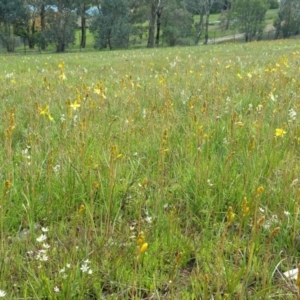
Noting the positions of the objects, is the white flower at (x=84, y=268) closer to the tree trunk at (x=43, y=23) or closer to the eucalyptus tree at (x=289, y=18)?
the tree trunk at (x=43, y=23)

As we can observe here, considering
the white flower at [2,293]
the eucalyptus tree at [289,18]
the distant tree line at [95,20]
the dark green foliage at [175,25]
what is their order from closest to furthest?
the white flower at [2,293] → the distant tree line at [95,20] → the dark green foliage at [175,25] → the eucalyptus tree at [289,18]

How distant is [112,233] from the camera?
199cm

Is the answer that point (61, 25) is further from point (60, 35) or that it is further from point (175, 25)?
point (175, 25)

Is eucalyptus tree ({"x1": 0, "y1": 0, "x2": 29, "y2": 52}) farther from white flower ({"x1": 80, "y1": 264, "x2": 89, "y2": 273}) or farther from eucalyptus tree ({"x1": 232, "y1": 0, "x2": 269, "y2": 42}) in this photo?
white flower ({"x1": 80, "y1": 264, "x2": 89, "y2": 273})

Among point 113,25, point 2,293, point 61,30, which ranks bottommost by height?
point 2,293

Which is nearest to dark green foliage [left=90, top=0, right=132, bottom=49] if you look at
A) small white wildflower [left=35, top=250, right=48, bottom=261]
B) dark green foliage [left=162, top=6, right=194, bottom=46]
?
dark green foliage [left=162, top=6, right=194, bottom=46]

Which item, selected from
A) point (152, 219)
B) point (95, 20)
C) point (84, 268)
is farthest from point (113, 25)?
point (84, 268)

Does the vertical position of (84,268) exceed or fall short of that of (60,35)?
it falls short

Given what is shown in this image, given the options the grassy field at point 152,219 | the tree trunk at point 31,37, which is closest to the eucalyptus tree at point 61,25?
the tree trunk at point 31,37

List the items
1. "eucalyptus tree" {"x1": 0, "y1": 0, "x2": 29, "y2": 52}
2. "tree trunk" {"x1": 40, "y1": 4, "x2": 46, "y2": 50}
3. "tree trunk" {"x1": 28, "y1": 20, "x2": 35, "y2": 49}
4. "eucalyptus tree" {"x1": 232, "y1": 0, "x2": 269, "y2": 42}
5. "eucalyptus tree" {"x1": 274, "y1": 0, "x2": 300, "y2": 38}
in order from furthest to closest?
"eucalyptus tree" {"x1": 274, "y1": 0, "x2": 300, "y2": 38}, "eucalyptus tree" {"x1": 232, "y1": 0, "x2": 269, "y2": 42}, "tree trunk" {"x1": 28, "y1": 20, "x2": 35, "y2": 49}, "tree trunk" {"x1": 40, "y1": 4, "x2": 46, "y2": 50}, "eucalyptus tree" {"x1": 0, "y1": 0, "x2": 29, "y2": 52}

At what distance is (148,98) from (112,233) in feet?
10.4

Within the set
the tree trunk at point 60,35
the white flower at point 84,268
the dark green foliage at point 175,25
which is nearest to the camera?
the white flower at point 84,268

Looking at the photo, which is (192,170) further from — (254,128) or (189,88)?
(189,88)

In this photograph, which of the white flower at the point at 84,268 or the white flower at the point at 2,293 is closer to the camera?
the white flower at the point at 2,293
